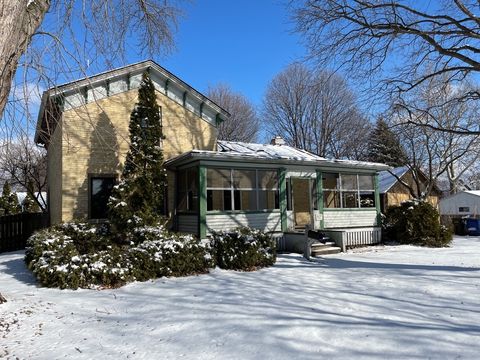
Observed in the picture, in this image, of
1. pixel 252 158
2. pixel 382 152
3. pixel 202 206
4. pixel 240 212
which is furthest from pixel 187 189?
pixel 382 152

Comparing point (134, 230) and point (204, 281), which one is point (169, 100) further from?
point (204, 281)

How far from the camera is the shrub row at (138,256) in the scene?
9172 millimetres

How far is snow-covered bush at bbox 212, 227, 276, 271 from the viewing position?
11125 millimetres

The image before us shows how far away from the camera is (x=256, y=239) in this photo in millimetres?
11758

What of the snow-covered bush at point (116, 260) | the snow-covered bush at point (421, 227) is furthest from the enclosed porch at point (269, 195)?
the snow-covered bush at point (116, 260)

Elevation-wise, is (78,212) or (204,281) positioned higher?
(78,212)

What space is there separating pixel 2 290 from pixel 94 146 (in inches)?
279

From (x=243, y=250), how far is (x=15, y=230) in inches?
420

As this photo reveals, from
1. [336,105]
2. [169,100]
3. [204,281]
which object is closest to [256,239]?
[204,281]

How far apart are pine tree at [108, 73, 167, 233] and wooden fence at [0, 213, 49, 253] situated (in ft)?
19.5

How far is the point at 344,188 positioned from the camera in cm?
1775

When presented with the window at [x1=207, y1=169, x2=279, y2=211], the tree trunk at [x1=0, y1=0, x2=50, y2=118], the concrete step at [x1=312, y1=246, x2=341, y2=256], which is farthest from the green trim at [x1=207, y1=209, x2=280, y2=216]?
the tree trunk at [x1=0, y1=0, x2=50, y2=118]

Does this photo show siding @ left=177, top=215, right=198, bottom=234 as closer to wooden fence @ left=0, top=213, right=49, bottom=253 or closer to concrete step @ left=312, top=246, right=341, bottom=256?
concrete step @ left=312, top=246, right=341, bottom=256

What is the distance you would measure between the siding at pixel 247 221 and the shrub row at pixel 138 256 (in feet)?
6.77
